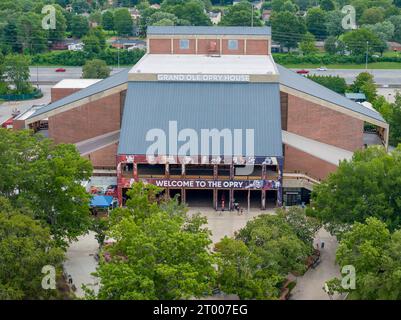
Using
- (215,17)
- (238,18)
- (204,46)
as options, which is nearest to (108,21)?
(215,17)

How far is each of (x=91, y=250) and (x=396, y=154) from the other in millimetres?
25845

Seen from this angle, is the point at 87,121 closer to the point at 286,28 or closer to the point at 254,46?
the point at 254,46

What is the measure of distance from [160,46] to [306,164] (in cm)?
2680

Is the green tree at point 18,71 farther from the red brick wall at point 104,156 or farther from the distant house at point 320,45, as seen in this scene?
the distant house at point 320,45

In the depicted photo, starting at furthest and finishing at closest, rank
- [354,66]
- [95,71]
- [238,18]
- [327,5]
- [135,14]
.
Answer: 1. [327,5]
2. [135,14]
3. [238,18]
4. [354,66]
5. [95,71]

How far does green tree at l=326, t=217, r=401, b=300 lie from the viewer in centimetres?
4734

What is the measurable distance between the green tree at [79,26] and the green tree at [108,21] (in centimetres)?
688

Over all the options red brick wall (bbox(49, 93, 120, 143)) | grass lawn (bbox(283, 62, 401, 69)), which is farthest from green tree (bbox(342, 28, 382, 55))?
red brick wall (bbox(49, 93, 120, 143))

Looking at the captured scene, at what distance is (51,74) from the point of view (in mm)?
138000

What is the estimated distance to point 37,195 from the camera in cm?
5953

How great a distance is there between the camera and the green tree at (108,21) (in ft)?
575

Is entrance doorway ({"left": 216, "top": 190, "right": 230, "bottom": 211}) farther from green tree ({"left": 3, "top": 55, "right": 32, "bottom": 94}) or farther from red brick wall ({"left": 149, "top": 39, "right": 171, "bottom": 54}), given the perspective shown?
green tree ({"left": 3, "top": 55, "right": 32, "bottom": 94})

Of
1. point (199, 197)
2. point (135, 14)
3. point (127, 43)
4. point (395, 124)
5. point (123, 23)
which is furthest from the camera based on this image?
point (135, 14)

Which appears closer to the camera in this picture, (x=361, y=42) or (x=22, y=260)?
(x=22, y=260)
